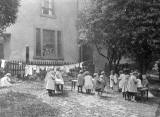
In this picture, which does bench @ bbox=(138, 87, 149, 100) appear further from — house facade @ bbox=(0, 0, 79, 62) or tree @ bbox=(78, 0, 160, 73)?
house facade @ bbox=(0, 0, 79, 62)

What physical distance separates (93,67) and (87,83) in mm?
10859

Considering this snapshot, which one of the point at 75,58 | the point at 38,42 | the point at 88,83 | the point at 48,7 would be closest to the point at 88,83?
the point at 88,83

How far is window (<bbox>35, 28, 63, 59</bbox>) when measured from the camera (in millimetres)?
25627

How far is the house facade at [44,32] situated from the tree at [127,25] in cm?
448

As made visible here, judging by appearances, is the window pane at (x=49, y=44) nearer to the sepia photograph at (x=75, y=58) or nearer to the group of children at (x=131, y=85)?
the sepia photograph at (x=75, y=58)

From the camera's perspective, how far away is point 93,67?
28.3 metres

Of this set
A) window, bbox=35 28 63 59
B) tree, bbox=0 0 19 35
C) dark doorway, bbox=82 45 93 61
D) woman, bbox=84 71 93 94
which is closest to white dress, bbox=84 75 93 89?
woman, bbox=84 71 93 94

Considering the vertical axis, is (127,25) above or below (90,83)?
above

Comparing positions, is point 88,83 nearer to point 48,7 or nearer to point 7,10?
point 7,10

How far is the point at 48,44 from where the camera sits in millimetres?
26375

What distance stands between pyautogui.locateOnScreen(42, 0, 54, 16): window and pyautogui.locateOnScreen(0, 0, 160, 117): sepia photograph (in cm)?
8

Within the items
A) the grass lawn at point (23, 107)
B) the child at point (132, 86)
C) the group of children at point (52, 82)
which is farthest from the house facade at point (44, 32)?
the child at point (132, 86)

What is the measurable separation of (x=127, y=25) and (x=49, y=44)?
876 cm

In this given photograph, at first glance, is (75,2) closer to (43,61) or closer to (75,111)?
(43,61)
